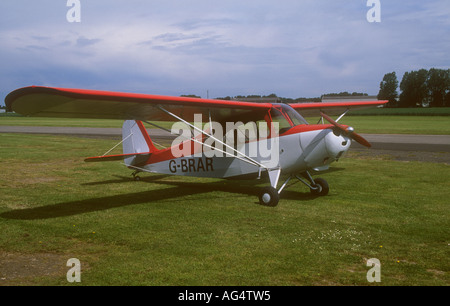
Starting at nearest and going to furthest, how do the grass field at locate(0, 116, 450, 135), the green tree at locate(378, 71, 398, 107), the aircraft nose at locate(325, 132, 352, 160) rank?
the aircraft nose at locate(325, 132, 352, 160) < the grass field at locate(0, 116, 450, 135) < the green tree at locate(378, 71, 398, 107)

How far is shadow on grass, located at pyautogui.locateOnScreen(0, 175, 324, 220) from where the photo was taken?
7.78 metres

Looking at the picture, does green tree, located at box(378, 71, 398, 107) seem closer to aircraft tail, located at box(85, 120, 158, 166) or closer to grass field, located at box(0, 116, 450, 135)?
grass field, located at box(0, 116, 450, 135)

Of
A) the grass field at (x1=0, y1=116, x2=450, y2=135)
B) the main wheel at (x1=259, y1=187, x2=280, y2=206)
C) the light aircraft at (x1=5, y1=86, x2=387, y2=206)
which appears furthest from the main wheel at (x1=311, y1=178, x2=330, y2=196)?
the grass field at (x1=0, y1=116, x2=450, y2=135)

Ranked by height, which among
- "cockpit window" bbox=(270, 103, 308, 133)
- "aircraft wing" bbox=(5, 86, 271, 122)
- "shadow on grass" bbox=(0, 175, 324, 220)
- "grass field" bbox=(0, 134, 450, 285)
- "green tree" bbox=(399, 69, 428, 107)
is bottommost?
"grass field" bbox=(0, 134, 450, 285)

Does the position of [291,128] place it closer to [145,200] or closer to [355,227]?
[355,227]

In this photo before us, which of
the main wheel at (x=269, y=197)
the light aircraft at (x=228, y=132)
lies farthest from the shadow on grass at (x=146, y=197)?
the light aircraft at (x=228, y=132)

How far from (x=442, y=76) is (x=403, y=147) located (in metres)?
119

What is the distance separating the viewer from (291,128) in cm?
877

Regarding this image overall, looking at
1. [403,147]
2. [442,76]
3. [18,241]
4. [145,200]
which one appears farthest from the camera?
[442,76]

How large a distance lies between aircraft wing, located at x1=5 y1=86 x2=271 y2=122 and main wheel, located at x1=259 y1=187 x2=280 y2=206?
203 cm

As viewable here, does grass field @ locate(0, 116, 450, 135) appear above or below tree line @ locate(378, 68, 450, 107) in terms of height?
below

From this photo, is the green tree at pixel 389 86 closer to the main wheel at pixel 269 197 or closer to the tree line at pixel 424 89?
the tree line at pixel 424 89

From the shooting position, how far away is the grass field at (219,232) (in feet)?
15.7

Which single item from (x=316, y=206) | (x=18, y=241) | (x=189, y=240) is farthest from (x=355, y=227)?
(x=18, y=241)
